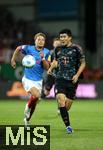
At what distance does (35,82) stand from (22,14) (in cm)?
2153

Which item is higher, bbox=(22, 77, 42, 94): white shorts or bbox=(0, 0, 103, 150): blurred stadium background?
bbox=(0, 0, 103, 150): blurred stadium background

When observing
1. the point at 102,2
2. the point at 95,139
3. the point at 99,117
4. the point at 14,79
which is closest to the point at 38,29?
the point at 102,2

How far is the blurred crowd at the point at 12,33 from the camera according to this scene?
30.2m

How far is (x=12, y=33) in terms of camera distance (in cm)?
3241

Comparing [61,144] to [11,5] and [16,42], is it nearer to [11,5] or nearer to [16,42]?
[16,42]

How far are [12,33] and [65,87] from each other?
20.1 meters

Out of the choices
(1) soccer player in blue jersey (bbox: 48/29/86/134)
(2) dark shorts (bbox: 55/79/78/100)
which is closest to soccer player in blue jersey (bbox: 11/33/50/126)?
(1) soccer player in blue jersey (bbox: 48/29/86/134)

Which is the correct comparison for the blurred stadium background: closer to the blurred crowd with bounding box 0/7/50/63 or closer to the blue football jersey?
the blurred crowd with bounding box 0/7/50/63

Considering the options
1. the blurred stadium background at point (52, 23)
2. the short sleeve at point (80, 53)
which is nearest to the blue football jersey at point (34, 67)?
the short sleeve at point (80, 53)

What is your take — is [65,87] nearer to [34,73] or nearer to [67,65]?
[67,65]

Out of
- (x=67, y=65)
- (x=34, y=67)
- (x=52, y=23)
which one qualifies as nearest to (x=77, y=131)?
(x=67, y=65)

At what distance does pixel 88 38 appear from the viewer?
32469 mm

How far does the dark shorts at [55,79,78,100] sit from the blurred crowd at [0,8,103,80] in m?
16.7

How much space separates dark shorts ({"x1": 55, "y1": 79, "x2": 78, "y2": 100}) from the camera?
12500mm
